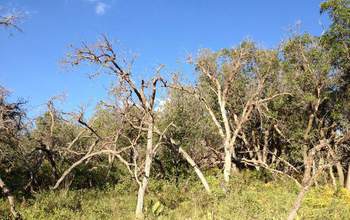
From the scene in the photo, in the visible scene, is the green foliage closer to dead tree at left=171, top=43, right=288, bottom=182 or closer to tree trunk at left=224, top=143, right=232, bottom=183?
tree trunk at left=224, top=143, right=232, bottom=183

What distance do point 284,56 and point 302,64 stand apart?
170cm

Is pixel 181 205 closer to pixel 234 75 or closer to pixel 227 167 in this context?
pixel 227 167

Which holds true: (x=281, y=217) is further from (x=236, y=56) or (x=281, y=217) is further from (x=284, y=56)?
(x=284, y=56)

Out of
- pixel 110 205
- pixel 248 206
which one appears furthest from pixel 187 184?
pixel 248 206

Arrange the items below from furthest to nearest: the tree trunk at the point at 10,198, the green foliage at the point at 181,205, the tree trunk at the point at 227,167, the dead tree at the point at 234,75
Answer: the dead tree at the point at 234,75
the tree trunk at the point at 227,167
the green foliage at the point at 181,205
the tree trunk at the point at 10,198

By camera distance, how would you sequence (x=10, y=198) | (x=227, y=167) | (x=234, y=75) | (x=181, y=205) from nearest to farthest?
(x=10, y=198), (x=181, y=205), (x=227, y=167), (x=234, y=75)

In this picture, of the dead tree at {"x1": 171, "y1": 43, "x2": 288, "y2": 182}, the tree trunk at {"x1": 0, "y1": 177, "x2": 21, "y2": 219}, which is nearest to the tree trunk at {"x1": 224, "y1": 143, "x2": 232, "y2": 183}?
the dead tree at {"x1": 171, "y1": 43, "x2": 288, "y2": 182}

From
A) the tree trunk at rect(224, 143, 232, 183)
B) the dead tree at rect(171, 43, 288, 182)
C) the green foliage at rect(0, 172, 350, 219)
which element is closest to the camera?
the green foliage at rect(0, 172, 350, 219)

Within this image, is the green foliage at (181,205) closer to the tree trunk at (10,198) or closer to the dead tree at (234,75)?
the tree trunk at (10,198)

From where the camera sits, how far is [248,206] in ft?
54.2

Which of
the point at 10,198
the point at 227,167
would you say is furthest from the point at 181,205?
the point at 10,198

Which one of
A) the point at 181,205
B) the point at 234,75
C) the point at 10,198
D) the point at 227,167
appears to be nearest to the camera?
the point at 10,198

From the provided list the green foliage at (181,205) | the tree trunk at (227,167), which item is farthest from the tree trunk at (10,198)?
the tree trunk at (227,167)

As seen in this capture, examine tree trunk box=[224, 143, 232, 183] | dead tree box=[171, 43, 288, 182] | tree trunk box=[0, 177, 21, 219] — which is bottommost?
tree trunk box=[0, 177, 21, 219]
